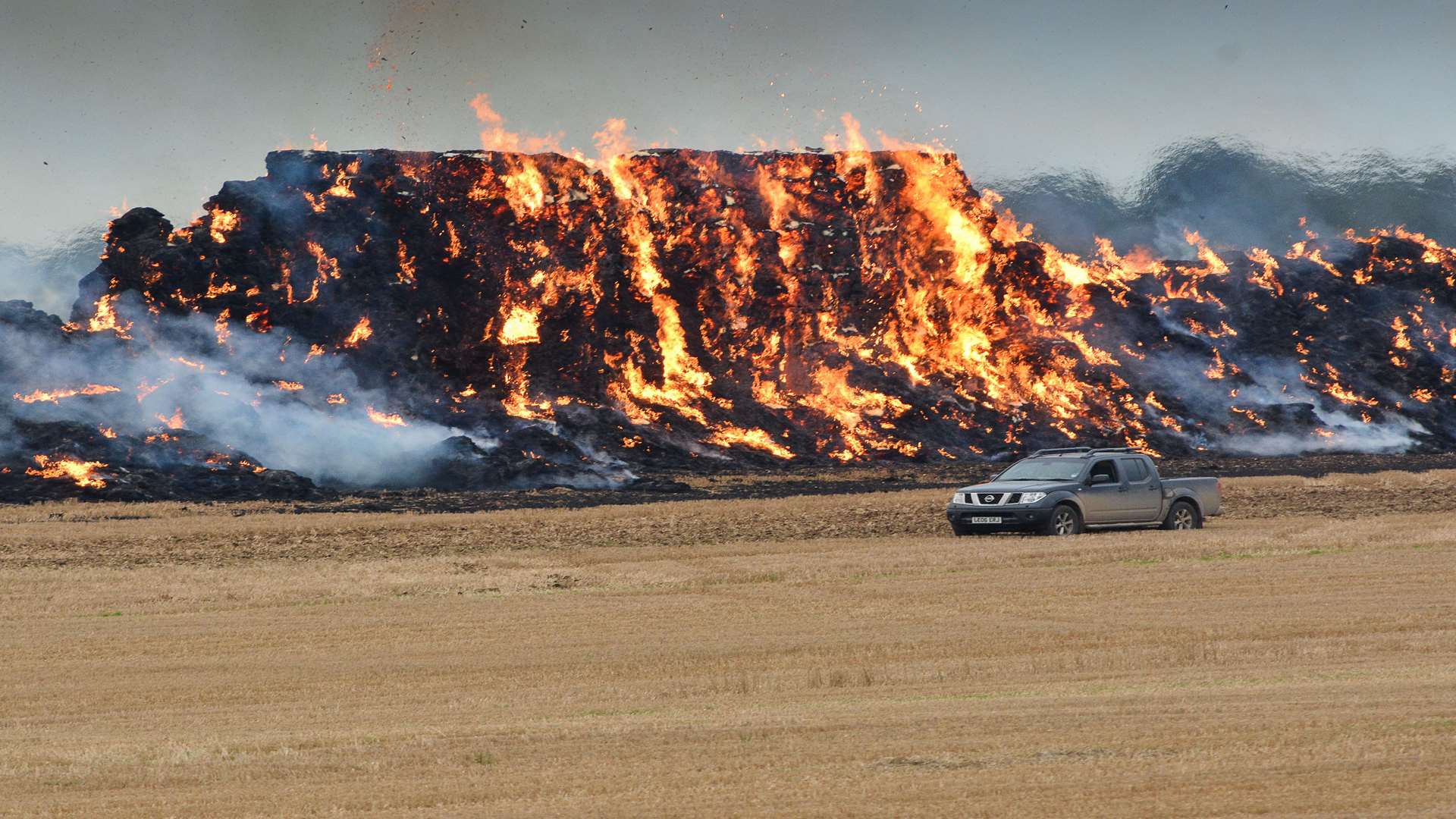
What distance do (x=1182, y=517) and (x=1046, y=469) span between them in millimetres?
2922

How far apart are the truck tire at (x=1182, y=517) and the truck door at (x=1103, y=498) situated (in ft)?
3.81

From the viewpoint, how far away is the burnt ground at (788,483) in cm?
5216

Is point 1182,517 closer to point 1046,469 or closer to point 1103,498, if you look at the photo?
point 1103,498

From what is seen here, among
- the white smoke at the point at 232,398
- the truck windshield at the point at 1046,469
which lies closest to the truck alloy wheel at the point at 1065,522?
the truck windshield at the point at 1046,469

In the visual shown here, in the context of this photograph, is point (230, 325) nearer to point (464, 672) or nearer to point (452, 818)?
point (464, 672)

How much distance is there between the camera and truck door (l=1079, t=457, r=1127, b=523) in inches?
1214

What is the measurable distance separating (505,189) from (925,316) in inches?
951

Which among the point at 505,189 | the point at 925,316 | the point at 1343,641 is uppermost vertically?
the point at 505,189

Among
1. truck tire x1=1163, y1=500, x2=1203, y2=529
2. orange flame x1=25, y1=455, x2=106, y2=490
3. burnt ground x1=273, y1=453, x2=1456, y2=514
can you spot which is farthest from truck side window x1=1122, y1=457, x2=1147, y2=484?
orange flame x1=25, y1=455, x2=106, y2=490

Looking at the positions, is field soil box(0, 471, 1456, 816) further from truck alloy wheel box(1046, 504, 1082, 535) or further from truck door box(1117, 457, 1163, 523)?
truck door box(1117, 457, 1163, 523)

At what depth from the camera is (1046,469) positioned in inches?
1249

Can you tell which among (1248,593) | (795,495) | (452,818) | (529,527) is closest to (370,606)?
(1248,593)

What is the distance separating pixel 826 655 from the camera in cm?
1689

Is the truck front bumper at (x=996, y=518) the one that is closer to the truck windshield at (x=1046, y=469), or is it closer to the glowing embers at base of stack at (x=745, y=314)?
the truck windshield at (x=1046, y=469)
